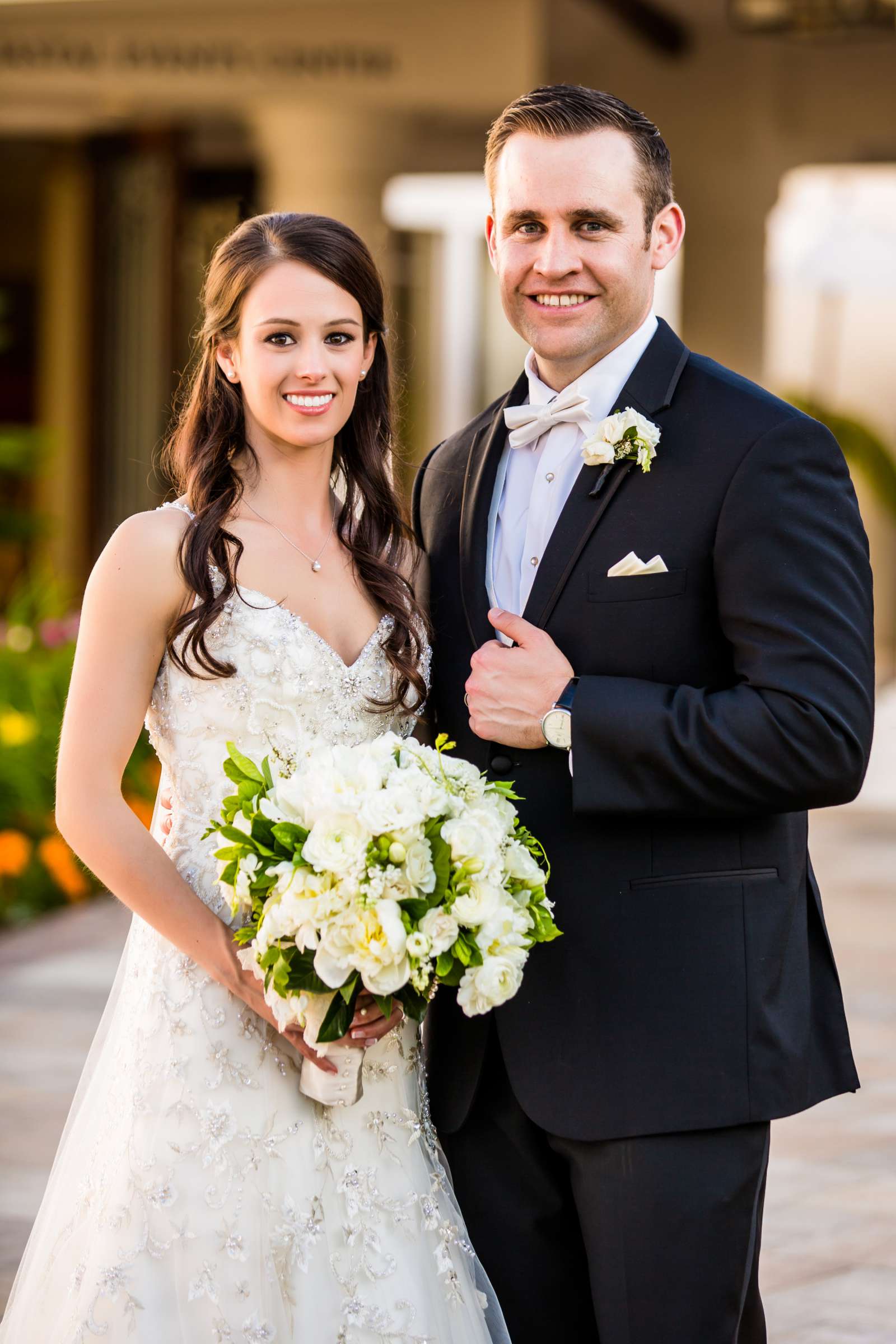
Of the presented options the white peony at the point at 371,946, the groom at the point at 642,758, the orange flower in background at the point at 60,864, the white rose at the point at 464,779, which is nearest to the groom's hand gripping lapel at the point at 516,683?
the groom at the point at 642,758

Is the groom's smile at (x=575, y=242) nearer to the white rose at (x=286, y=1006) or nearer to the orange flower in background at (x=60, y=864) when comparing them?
the white rose at (x=286, y=1006)

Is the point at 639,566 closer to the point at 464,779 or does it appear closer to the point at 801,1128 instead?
the point at 464,779

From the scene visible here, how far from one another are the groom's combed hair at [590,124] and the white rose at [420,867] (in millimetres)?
1119

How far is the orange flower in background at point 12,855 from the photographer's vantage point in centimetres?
723

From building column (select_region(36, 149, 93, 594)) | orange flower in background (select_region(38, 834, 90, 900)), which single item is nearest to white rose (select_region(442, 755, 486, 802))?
orange flower in background (select_region(38, 834, 90, 900))

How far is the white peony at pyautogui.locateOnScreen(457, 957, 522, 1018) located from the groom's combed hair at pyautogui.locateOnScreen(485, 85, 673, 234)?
48.1 inches

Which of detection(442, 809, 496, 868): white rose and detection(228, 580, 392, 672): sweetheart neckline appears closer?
detection(442, 809, 496, 868): white rose

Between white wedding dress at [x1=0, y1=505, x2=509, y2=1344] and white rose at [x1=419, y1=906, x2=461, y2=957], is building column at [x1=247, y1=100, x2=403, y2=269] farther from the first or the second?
white rose at [x1=419, y1=906, x2=461, y2=957]

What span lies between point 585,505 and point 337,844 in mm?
740

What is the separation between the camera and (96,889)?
7.73 meters

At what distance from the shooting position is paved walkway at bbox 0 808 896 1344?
12.9 feet

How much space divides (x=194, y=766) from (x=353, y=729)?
10.1 inches

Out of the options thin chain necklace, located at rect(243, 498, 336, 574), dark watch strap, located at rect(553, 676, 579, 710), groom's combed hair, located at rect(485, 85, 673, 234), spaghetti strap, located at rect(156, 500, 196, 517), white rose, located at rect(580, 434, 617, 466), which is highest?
groom's combed hair, located at rect(485, 85, 673, 234)

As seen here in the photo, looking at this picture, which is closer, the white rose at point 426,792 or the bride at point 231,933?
the white rose at point 426,792
